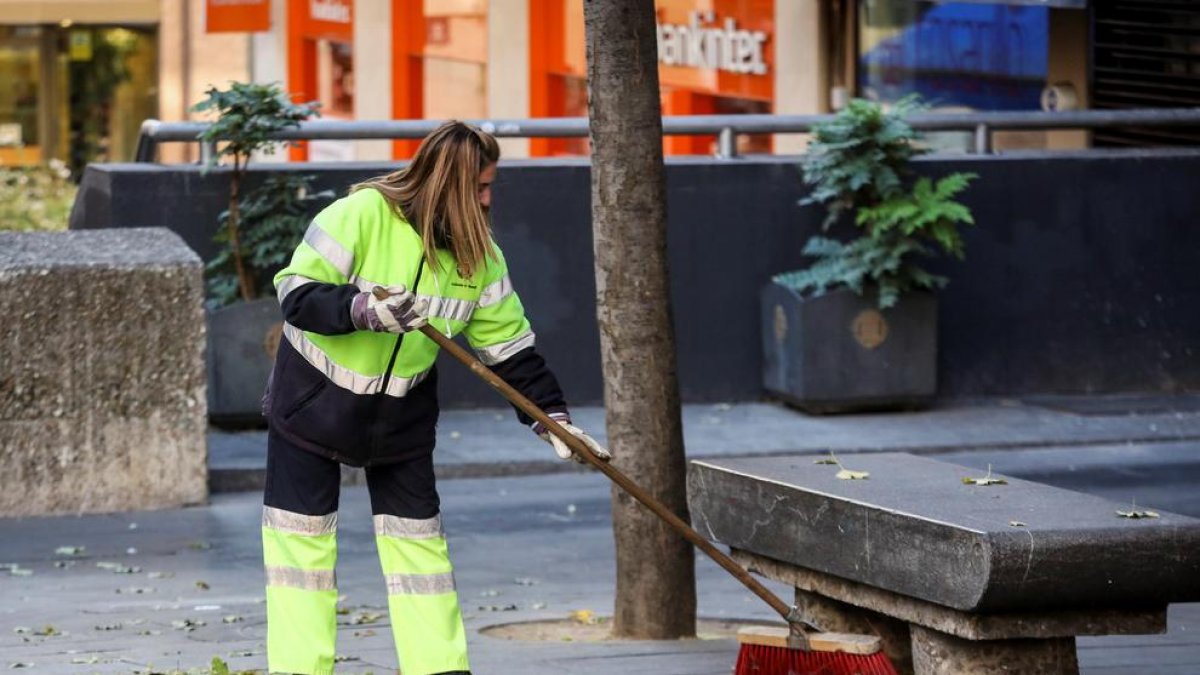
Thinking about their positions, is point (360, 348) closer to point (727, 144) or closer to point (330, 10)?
point (727, 144)

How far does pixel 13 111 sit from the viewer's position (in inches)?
1180

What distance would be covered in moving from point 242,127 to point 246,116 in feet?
0.26

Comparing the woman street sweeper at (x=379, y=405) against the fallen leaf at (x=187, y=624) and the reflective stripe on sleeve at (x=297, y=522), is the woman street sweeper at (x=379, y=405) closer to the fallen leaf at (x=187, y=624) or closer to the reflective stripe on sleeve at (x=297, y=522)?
the reflective stripe on sleeve at (x=297, y=522)

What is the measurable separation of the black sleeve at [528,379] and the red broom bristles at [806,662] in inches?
34.1

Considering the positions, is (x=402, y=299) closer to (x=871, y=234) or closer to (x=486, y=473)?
(x=486, y=473)

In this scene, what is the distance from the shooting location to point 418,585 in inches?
229

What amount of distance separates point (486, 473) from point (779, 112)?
20.3 feet

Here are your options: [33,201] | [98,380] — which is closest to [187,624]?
[98,380]

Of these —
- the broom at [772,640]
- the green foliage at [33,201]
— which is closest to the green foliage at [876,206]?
the green foliage at [33,201]

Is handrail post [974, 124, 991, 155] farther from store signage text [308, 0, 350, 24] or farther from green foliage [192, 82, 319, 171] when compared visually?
store signage text [308, 0, 350, 24]

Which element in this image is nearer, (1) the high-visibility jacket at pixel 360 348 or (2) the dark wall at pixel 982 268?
(1) the high-visibility jacket at pixel 360 348

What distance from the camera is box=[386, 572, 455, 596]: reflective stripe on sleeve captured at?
5.81m

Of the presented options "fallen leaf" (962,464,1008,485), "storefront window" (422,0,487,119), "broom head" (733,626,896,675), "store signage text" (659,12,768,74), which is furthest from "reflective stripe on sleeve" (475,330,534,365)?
"storefront window" (422,0,487,119)

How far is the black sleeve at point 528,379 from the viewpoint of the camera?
6.07 meters
